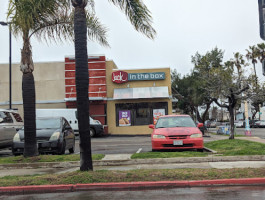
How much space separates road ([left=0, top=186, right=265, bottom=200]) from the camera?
536 cm

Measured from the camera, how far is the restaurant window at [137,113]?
26.5m

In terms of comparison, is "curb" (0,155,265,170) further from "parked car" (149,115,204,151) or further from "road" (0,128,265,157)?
"road" (0,128,265,157)

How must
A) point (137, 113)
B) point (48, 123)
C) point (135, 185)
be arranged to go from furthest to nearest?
point (137, 113), point (48, 123), point (135, 185)

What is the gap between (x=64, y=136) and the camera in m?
11.1

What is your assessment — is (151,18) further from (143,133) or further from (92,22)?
(143,133)

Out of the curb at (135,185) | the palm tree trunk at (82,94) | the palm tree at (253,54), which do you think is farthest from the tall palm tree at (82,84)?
the palm tree at (253,54)

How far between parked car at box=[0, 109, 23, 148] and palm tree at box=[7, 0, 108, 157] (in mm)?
2778

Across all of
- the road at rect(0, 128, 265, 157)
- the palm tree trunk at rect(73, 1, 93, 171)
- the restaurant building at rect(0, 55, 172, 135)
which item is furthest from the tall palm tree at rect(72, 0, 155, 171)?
the restaurant building at rect(0, 55, 172, 135)

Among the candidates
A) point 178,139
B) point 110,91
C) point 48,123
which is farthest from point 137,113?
point 178,139

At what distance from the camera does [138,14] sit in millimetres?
8516

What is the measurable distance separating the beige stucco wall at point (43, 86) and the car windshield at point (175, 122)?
1742cm

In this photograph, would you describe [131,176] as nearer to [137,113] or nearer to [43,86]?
[137,113]

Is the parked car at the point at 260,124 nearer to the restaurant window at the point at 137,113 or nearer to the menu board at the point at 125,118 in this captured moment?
the restaurant window at the point at 137,113

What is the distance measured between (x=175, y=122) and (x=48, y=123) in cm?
485
